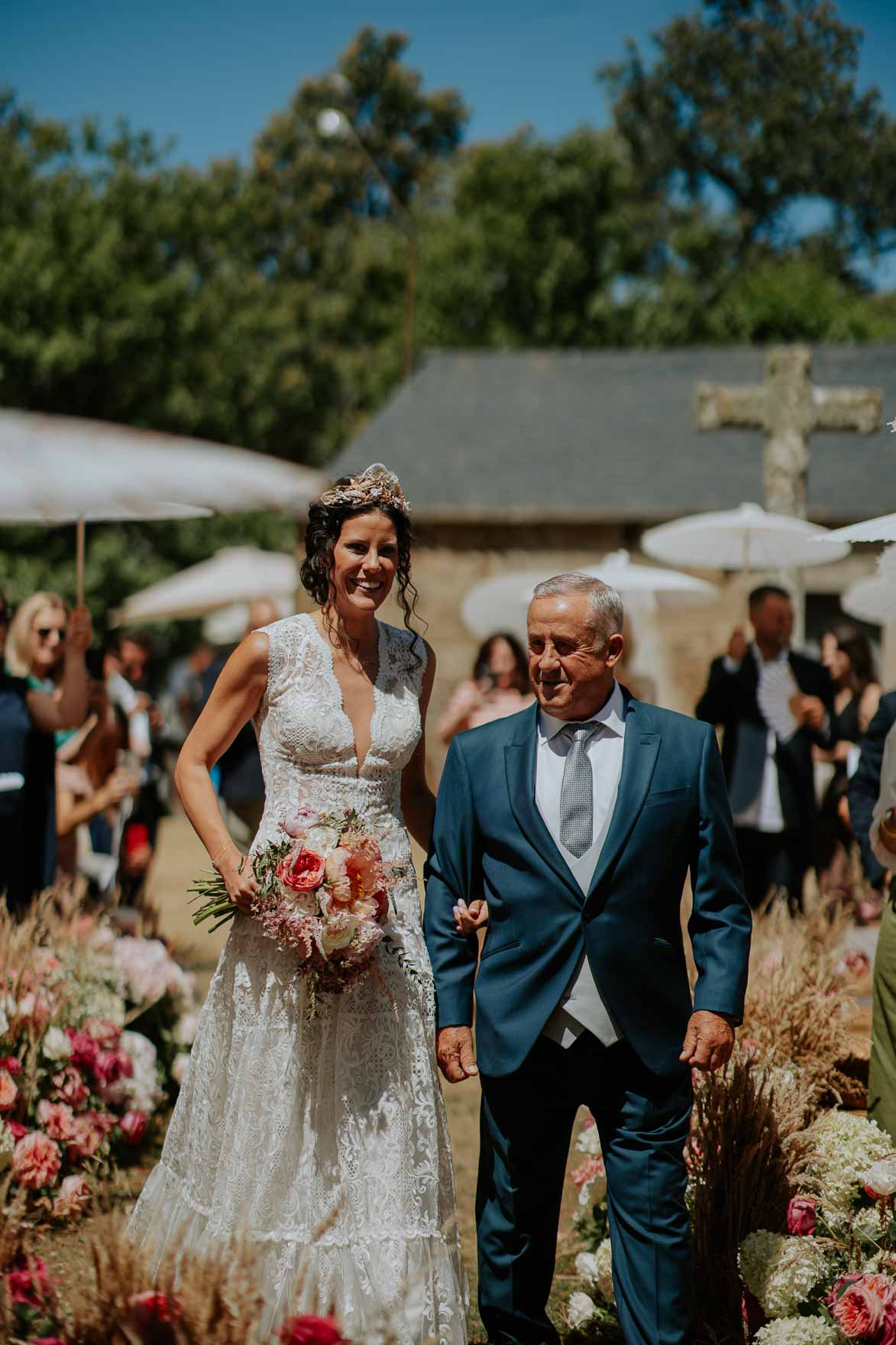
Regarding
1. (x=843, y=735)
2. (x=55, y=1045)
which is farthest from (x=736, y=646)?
(x=55, y=1045)

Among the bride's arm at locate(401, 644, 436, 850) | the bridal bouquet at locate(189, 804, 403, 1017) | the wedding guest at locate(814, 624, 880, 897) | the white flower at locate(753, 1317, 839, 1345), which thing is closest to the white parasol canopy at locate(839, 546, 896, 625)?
the bride's arm at locate(401, 644, 436, 850)

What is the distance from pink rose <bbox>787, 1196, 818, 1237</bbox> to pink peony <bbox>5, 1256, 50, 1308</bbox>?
1.99 metres

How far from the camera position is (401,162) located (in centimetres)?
4372

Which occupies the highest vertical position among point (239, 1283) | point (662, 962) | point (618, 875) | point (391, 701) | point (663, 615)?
point (663, 615)

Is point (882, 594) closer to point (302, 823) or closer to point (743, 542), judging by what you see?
point (302, 823)

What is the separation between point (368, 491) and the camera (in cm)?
369

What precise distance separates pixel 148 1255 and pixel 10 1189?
2.35m

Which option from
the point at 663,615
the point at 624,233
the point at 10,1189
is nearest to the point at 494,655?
the point at 10,1189

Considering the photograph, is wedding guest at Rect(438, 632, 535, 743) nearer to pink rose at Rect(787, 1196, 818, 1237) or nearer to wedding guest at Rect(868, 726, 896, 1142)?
wedding guest at Rect(868, 726, 896, 1142)

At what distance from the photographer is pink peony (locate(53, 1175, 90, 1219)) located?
4488mm

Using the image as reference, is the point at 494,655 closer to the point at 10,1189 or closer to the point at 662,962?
the point at 10,1189

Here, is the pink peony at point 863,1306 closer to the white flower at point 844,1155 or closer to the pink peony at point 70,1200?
the white flower at point 844,1155

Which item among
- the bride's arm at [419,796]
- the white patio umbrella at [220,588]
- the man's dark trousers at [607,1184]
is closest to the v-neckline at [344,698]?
the bride's arm at [419,796]

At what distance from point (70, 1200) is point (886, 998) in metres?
2.60
